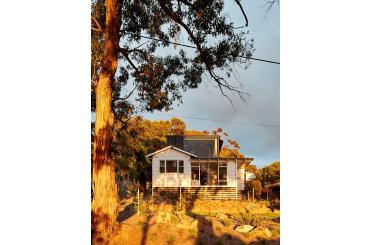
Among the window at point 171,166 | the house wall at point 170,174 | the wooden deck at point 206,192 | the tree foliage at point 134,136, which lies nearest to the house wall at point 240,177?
the wooden deck at point 206,192

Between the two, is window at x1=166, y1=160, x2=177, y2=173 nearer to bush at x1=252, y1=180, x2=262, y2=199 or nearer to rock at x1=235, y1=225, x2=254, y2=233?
bush at x1=252, y1=180, x2=262, y2=199

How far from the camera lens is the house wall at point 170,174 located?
26.0 feet

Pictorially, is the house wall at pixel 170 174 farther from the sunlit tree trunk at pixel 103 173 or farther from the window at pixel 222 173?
the sunlit tree trunk at pixel 103 173

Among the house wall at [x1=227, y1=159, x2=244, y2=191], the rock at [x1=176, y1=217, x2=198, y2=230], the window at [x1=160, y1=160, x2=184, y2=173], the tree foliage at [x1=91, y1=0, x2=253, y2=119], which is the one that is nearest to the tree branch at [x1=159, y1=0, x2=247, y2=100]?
the tree foliage at [x1=91, y1=0, x2=253, y2=119]

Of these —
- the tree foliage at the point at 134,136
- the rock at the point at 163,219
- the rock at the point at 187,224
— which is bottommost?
the rock at the point at 187,224

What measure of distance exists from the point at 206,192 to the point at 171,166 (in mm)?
1094

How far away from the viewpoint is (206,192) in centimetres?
862

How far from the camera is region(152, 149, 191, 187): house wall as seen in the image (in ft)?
26.0

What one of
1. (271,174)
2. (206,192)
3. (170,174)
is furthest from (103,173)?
(206,192)
